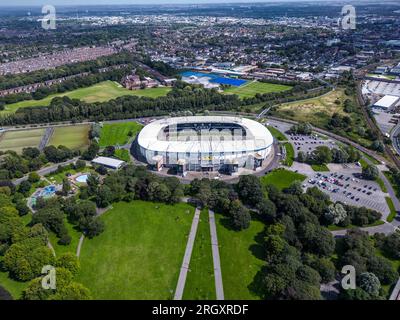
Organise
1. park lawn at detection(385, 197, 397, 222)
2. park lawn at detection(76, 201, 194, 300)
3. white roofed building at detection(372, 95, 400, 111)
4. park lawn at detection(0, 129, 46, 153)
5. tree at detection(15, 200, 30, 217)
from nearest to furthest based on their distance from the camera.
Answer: park lawn at detection(76, 201, 194, 300) → park lawn at detection(385, 197, 397, 222) → tree at detection(15, 200, 30, 217) → park lawn at detection(0, 129, 46, 153) → white roofed building at detection(372, 95, 400, 111)

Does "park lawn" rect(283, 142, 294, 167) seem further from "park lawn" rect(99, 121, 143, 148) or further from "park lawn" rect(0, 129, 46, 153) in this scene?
"park lawn" rect(0, 129, 46, 153)

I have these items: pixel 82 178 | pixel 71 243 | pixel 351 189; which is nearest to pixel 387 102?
pixel 351 189

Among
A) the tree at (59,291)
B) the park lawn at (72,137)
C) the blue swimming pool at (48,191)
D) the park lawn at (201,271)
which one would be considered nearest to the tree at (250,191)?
the park lawn at (201,271)

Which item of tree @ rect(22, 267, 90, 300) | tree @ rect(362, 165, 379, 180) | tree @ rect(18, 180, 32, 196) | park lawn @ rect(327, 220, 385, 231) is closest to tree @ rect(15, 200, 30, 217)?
tree @ rect(18, 180, 32, 196)

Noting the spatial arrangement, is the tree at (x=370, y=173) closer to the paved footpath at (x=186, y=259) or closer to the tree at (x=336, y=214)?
the tree at (x=336, y=214)

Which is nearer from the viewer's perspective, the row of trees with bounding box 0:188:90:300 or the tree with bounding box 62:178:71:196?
the row of trees with bounding box 0:188:90:300

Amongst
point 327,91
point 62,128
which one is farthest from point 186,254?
point 327,91
